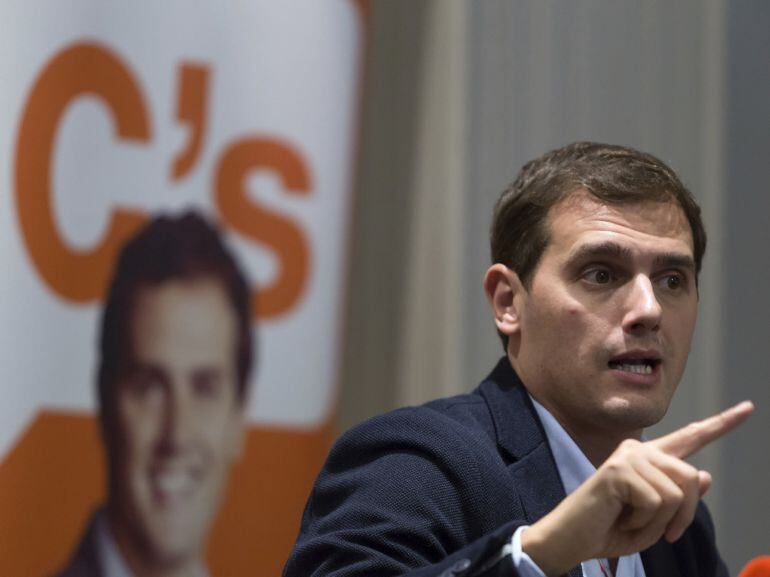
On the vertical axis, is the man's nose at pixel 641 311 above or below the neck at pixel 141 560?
above

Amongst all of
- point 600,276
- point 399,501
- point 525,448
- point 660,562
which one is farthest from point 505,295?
point 399,501

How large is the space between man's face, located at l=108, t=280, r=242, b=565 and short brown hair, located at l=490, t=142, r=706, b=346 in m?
1.12

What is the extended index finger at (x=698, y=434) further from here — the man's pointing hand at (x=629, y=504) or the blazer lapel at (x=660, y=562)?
the blazer lapel at (x=660, y=562)

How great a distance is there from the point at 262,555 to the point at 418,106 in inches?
58.2

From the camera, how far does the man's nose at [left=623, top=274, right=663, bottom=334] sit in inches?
81.3

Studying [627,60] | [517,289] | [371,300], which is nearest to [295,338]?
[371,300]

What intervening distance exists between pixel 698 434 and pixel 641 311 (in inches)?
20.3

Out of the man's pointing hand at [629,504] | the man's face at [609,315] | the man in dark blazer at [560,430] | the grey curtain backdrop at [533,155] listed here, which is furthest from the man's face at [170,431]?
the man's pointing hand at [629,504]

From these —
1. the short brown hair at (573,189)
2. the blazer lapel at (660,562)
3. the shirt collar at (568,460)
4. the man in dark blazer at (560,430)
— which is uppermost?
the short brown hair at (573,189)

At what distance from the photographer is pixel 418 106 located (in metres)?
3.92

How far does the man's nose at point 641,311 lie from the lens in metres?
2.06

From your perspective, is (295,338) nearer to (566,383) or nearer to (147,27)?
(147,27)

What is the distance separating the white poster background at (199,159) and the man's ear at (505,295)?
1.13m

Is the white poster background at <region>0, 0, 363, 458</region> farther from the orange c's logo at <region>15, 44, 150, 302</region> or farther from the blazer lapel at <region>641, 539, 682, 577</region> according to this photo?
the blazer lapel at <region>641, 539, 682, 577</region>
